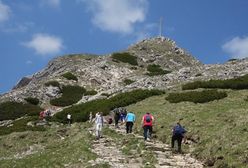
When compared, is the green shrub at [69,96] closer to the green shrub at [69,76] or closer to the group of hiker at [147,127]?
the green shrub at [69,76]

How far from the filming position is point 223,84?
54.2 metres

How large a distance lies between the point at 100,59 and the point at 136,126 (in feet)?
205

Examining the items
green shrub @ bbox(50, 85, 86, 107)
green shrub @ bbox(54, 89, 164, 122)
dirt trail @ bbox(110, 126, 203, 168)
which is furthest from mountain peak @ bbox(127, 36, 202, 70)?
dirt trail @ bbox(110, 126, 203, 168)

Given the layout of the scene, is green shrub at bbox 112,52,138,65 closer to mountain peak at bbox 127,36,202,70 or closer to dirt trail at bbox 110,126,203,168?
mountain peak at bbox 127,36,202,70

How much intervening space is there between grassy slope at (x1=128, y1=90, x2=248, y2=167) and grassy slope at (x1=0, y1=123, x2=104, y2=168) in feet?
20.6

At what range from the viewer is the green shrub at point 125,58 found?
330 ft

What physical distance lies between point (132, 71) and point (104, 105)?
1630 inches

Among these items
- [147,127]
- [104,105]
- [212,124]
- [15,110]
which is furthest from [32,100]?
[212,124]

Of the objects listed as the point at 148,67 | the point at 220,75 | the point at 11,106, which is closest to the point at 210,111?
the point at 220,75

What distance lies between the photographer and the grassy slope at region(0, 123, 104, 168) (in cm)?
2569

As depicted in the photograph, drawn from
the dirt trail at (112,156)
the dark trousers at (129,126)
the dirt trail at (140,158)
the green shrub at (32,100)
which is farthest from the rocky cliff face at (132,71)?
the dirt trail at (140,158)

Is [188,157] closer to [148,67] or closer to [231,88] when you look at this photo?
[231,88]

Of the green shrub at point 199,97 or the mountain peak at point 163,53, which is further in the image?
the mountain peak at point 163,53

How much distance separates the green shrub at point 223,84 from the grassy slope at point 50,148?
1650cm
